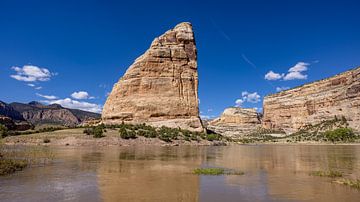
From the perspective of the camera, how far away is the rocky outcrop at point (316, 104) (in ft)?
427

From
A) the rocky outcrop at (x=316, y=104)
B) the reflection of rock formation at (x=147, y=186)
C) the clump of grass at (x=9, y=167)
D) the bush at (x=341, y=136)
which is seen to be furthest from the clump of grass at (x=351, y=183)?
the rocky outcrop at (x=316, y=104)

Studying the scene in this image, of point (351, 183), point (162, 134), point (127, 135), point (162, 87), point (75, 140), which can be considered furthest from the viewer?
point (162, 87)

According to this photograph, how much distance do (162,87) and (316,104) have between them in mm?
88738

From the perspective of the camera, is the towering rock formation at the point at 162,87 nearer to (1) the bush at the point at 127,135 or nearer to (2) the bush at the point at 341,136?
(1) the bush at the point at 127,135

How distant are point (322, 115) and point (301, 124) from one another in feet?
54.7

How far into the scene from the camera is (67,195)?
1357 centimetres

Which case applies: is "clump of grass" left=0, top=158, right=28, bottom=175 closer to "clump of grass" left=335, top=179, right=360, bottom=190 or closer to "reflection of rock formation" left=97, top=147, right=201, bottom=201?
"reflection of rock formation" left=97, top=147, right=201, bottom=201

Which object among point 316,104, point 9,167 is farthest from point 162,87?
point 316,104

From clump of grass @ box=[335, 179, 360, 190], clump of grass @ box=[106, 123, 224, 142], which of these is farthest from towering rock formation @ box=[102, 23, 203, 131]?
clump of grass @ box=[335, 179, 360, 190]

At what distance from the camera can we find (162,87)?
327 feet

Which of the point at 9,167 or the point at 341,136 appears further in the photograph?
the point at 341,136

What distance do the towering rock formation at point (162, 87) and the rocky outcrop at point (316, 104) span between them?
6265 cm

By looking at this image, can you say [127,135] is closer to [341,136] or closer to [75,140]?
[75,140]

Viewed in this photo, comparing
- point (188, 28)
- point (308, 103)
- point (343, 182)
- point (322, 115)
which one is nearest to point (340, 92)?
point (322, 115)
